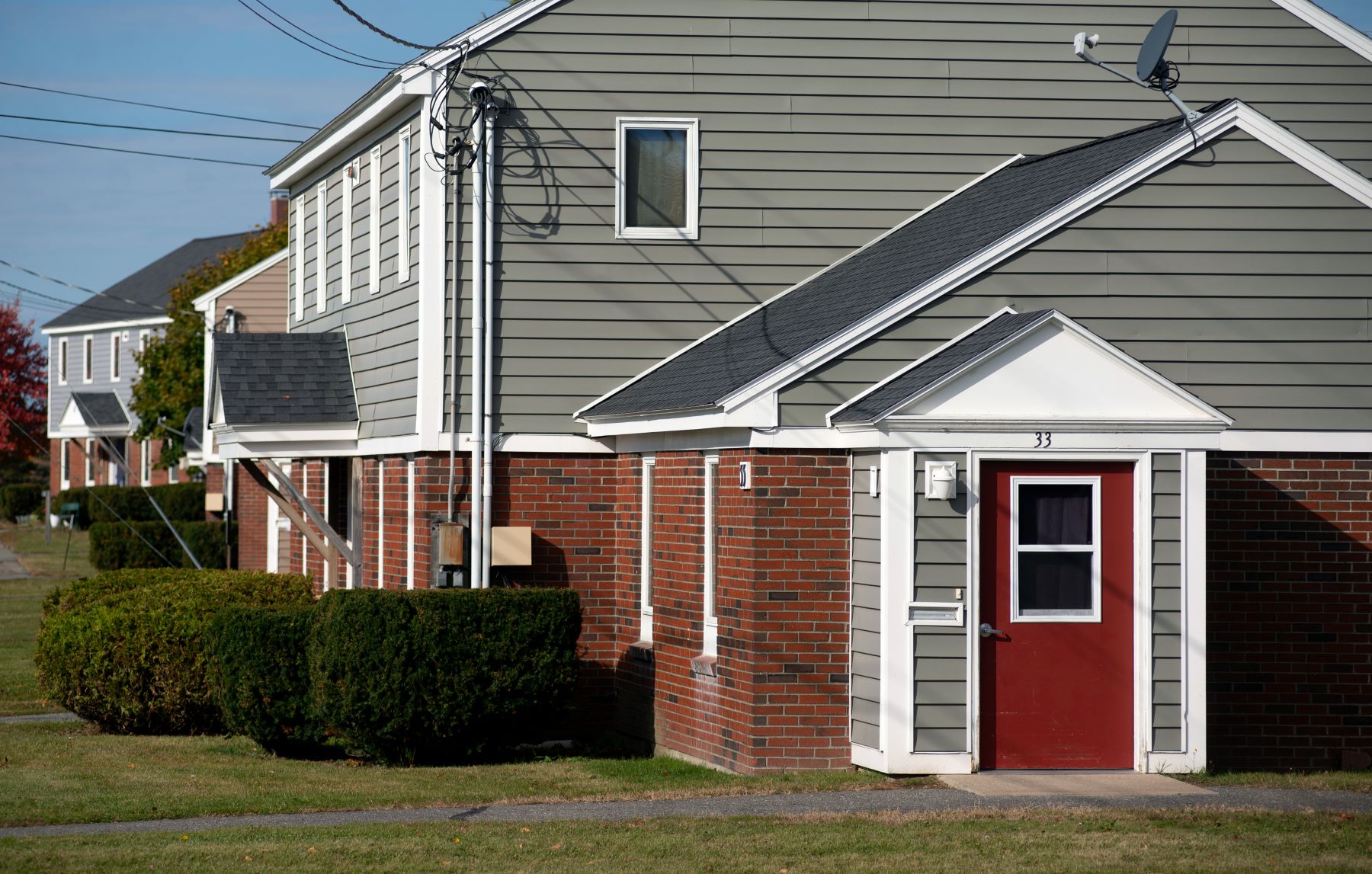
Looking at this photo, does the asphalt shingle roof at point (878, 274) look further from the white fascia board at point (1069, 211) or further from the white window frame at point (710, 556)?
the white window frame at point (710, 556)

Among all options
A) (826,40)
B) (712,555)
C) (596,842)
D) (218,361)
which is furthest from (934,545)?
(218,361)

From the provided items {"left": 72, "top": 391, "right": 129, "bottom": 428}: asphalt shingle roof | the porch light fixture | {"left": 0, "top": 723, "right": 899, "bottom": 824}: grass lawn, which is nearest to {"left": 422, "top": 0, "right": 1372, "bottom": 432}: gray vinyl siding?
{"left": 0, "top": 723, "right": 899, "bottom": 824}: grass lawn

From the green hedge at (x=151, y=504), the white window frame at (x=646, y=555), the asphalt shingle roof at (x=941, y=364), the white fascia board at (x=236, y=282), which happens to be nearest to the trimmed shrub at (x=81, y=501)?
the green hedge at (x=151, y=504)

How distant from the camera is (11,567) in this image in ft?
131

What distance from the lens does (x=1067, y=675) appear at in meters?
12.1

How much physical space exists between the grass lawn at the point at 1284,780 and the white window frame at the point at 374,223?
379 inches

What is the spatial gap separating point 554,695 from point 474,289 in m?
4.00

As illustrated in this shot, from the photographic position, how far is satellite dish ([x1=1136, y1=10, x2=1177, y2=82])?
13773mm

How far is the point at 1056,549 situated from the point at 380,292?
8.10 m

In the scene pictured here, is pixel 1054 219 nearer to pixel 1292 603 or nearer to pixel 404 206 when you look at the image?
pixel 1292 603

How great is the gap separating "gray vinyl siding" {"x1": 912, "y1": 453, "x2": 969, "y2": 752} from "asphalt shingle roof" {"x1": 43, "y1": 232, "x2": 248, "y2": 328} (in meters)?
51.0

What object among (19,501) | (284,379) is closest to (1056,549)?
(284,379)

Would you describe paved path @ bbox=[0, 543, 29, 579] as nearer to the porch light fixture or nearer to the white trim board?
the white trim board

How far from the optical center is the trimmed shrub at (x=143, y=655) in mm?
15922
